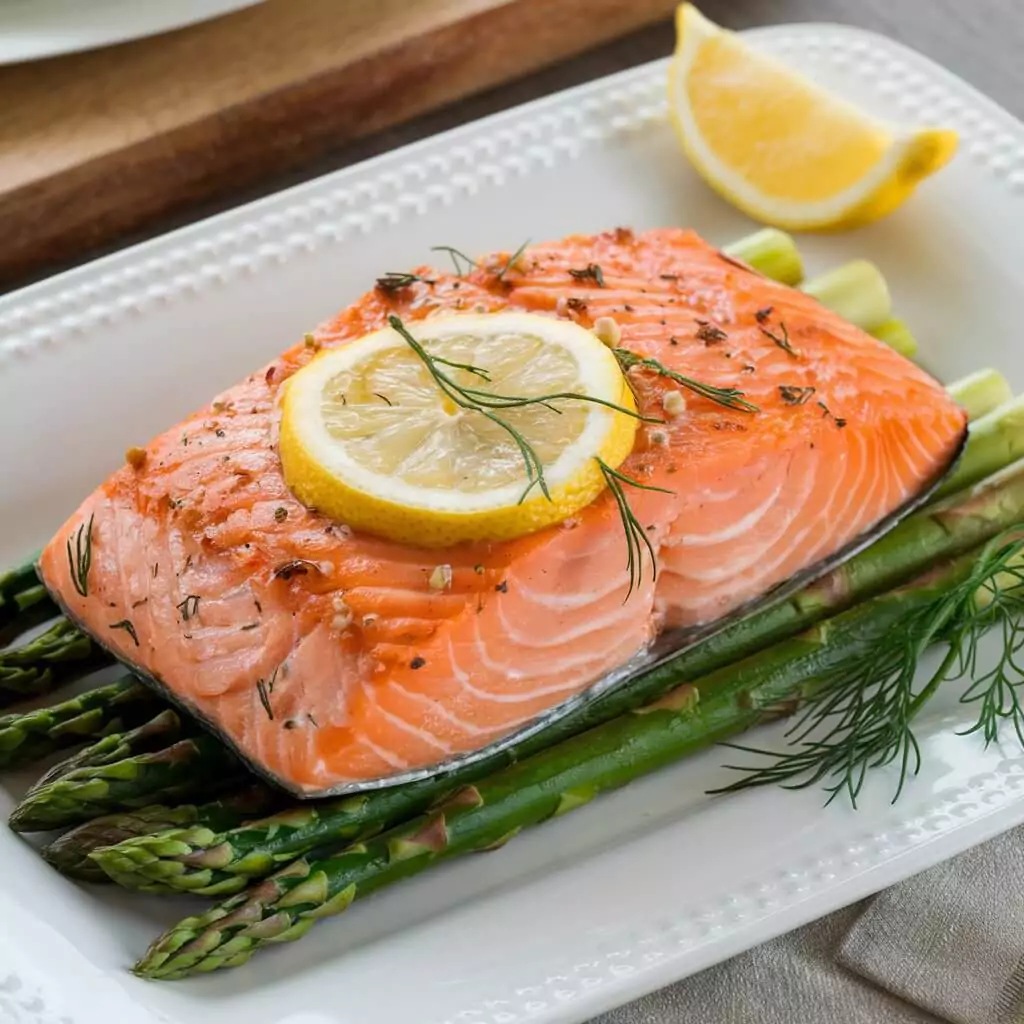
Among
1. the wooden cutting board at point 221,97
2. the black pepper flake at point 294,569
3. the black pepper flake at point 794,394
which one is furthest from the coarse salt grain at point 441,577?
the wooden cutting board at point 221,97

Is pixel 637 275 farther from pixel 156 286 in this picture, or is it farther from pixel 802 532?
pixel 156 286

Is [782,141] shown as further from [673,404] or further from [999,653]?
[999,653]

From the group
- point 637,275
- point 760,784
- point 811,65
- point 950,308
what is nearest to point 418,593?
point 760,784

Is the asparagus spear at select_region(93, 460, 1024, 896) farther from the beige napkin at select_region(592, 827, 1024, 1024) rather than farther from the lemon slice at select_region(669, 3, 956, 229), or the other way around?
the lemon slice at select_region(669, 3, 956, 229)

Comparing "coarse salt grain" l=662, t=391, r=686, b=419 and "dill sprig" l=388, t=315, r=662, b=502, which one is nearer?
"dill sprig" l=388, t=315, r=662, b=502

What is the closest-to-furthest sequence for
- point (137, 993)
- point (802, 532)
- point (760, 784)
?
point (137, 993) → point (760, 784) → point (802, 532)

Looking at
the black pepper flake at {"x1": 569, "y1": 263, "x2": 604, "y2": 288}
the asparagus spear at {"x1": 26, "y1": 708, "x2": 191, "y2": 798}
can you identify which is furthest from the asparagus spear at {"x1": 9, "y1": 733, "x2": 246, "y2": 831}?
the black pepper flake at {"x1": 569, "y1": 263, "x2": 604, "y2": 288}
